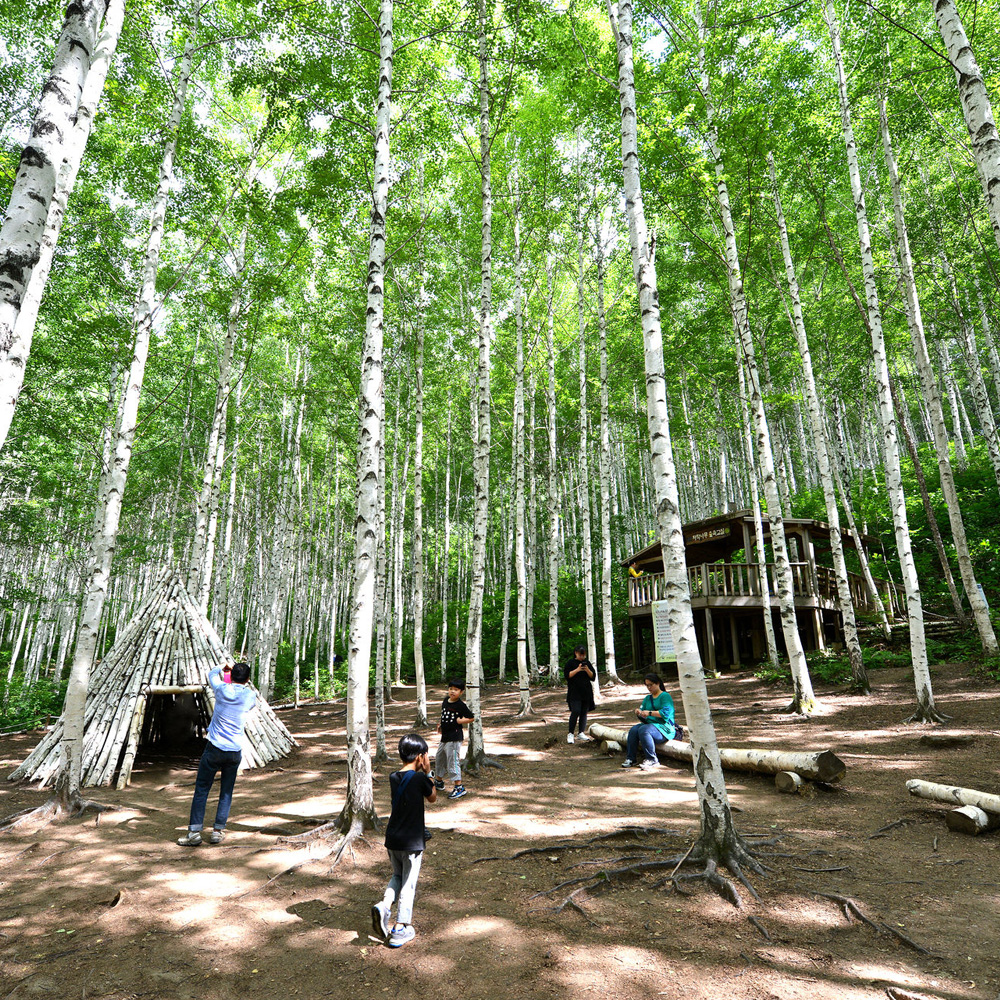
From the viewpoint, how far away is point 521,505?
46.6ft

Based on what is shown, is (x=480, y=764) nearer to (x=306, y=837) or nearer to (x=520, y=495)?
(x=306, y=837)

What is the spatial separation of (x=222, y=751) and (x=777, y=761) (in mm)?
5863

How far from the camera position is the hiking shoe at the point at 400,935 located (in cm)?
326

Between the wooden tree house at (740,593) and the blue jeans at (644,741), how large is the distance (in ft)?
25.7

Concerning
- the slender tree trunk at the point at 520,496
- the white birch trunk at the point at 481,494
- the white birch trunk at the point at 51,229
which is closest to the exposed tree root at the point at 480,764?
the white birch trunk at the point at 481,494

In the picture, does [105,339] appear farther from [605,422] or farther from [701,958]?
[701,958]

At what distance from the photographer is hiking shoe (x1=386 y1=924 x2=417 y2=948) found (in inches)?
128

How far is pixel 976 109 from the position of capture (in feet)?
13.8

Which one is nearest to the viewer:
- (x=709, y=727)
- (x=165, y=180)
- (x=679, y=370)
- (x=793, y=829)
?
(x=709, y=727)

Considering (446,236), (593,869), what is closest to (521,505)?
(446,236)

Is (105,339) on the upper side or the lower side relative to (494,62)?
lower

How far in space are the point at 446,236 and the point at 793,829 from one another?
13.9m

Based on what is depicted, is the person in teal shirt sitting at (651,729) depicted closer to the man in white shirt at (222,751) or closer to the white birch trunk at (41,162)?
the man in white shirt at (222,751)

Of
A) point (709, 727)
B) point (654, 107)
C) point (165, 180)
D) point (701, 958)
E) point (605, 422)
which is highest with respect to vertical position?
point (654, 107)
